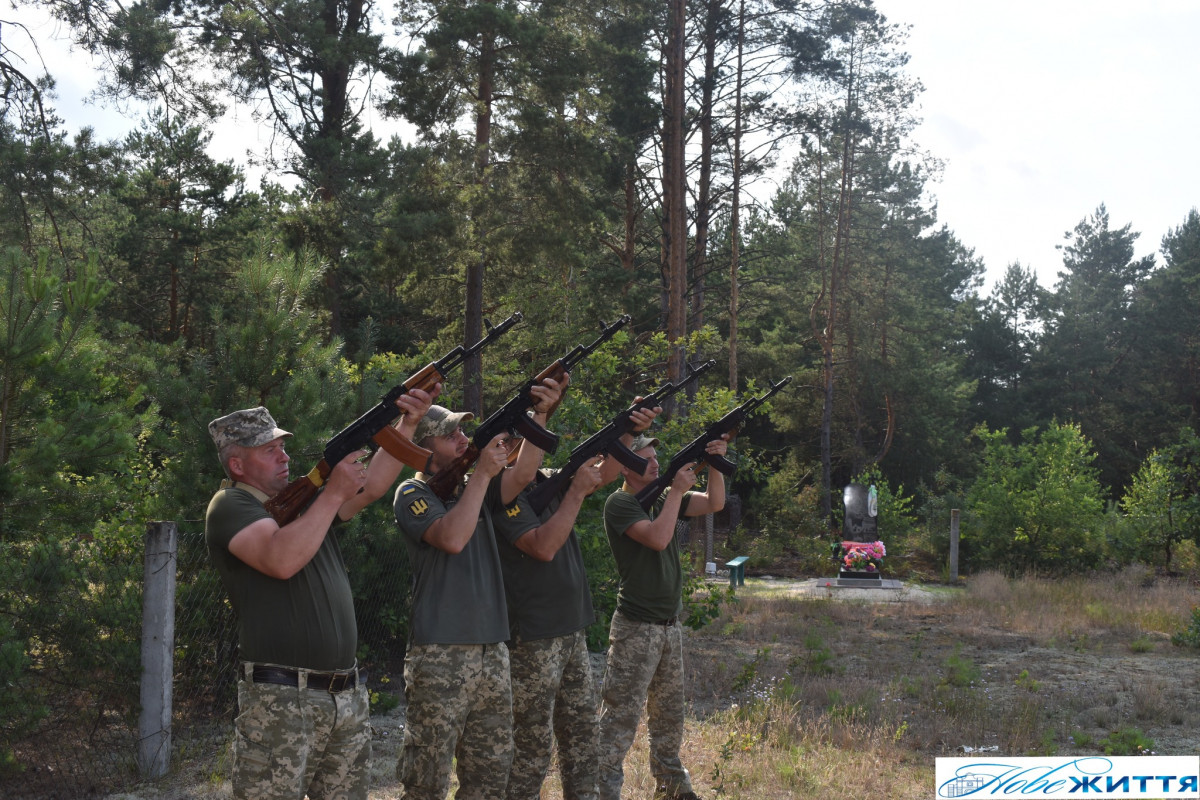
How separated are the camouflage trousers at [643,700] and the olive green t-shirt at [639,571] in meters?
0.07

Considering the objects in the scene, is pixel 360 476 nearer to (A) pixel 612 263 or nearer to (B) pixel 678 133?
(B) pixel 678 133

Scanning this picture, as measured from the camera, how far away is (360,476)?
3.45 m

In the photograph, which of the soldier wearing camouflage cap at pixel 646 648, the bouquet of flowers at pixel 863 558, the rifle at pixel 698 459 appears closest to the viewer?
the soldier wearing camouflage cap at pixel 646 648

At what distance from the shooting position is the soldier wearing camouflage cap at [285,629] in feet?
11.0

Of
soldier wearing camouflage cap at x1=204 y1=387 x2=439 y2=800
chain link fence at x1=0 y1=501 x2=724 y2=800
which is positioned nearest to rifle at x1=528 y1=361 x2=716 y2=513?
soldier wearing camouflage cap at x1=204 y1=387 x2=439 y2=800

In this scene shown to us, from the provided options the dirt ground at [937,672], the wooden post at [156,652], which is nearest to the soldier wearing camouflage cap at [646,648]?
the dirt ground at [937,672]

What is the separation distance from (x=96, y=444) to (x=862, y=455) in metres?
31.6

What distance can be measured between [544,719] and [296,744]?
131 cm

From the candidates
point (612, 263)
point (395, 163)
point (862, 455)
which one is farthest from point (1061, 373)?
point (395, 163)

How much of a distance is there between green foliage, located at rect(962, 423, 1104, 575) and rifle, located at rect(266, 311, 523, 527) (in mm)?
19017

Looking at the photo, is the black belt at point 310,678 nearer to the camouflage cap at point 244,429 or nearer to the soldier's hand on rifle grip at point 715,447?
the camouflage cap at point 244,429

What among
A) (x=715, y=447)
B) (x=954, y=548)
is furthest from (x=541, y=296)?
(x=715, y=447)

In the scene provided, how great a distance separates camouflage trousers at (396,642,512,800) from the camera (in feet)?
12.8

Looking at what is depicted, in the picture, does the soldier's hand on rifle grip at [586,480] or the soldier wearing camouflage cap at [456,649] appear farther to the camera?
the soldier's hand on rifle grip at [586,480]
